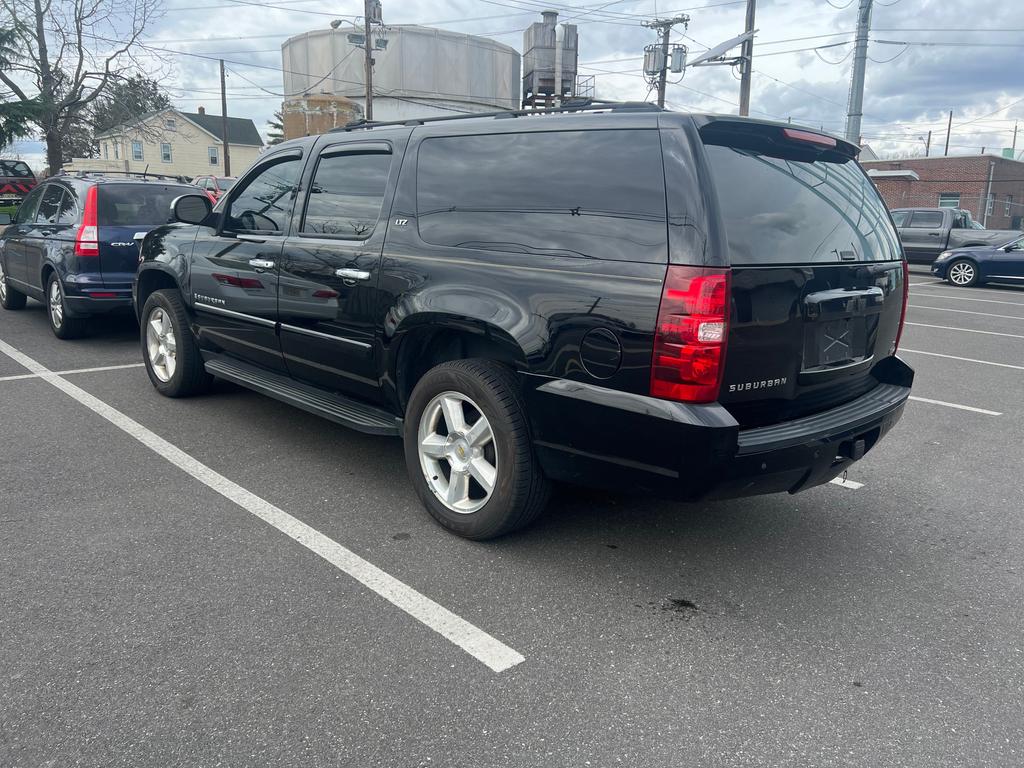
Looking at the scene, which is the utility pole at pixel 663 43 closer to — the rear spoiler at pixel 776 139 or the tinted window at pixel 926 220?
the tinted window at pixel 926 220

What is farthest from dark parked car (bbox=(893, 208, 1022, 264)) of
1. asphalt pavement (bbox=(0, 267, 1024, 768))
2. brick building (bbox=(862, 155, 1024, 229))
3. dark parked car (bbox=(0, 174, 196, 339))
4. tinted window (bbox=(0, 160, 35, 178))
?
tinted window (bbox=(0, 160, 35, 178))

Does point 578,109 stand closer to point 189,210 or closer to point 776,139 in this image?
point 776,139

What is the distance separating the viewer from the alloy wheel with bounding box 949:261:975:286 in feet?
59.2

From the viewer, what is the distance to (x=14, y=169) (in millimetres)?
21984

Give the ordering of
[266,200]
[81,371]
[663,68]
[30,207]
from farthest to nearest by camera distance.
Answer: [663,68] < [30,207] < [81,371] < [266,200]

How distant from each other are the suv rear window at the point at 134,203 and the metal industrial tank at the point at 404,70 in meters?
32.7

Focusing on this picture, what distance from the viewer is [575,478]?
329cm

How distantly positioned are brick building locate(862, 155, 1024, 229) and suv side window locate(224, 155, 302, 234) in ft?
131

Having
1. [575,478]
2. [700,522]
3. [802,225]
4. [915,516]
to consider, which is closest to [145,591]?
[575,478]

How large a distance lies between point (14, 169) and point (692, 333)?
24.5 metres

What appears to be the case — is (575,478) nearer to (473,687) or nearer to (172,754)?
(473,687)

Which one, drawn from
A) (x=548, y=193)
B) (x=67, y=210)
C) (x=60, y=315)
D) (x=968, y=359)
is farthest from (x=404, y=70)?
(x=548, y=193)

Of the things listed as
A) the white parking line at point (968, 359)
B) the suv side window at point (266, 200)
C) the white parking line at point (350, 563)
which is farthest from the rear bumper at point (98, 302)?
the white parking line at point (968, 359)

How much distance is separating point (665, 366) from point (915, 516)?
2.16 meters
